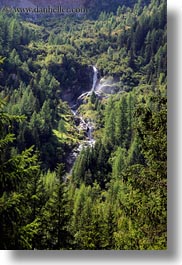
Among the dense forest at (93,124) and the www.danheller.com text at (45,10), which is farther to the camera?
the www.danheller.com text at (45,10)

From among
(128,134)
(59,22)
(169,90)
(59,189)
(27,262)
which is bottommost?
(27,262)

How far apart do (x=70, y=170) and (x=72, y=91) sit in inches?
21.9

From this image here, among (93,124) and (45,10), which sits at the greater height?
(45,10)

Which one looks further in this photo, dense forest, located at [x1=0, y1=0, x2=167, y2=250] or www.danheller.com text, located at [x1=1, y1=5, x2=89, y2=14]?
www.danheller.com text, located at [x1=1, y1=5, x2=89, y2=14]

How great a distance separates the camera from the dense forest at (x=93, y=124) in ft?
15.8

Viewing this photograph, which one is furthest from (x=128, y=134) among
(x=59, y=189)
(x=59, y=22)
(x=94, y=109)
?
(x=59, y=22)

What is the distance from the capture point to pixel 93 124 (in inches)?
195

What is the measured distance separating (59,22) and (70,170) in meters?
1.05

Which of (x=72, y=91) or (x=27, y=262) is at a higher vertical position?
(x=72, y=91)

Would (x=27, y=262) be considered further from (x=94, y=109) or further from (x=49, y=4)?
(x=49, y=4)

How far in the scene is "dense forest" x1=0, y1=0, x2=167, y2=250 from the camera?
4.81 meters

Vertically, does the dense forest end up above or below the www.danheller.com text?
below

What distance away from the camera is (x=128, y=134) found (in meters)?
4.91

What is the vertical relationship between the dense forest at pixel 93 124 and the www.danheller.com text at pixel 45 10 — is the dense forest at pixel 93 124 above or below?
below
